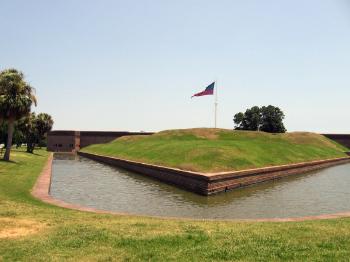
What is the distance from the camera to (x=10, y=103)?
34438 mm

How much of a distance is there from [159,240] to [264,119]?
348 ft

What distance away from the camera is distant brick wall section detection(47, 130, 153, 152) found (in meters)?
100

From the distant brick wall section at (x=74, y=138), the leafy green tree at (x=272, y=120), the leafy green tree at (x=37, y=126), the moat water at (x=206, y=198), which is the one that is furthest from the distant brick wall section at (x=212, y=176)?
the leafy green tree at (x=272, y=120)

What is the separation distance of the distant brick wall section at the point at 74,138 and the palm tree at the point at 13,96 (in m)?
62.0

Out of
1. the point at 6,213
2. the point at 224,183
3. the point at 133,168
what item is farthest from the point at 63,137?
the point at 6,213

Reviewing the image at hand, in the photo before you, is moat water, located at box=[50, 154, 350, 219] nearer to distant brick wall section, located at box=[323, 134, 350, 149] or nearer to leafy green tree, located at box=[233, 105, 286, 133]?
distant brick wall section, located at box=[323, 134, 350, 149]

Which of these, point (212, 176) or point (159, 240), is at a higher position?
point (212, 176)

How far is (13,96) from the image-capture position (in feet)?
115

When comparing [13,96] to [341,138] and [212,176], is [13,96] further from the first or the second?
[341,138]

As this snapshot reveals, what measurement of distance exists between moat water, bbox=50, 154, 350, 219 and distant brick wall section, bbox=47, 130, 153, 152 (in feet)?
236

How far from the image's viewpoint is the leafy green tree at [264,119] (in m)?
111

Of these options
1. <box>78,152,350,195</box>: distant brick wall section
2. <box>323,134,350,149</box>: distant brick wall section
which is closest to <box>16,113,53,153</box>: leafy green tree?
<box>78,152,350,195</box>: distant brick wall section

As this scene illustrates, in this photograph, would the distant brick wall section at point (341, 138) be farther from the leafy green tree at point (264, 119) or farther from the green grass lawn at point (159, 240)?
the green grass lawn at point (159, 240)

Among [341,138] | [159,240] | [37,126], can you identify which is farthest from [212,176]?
[341,138]
